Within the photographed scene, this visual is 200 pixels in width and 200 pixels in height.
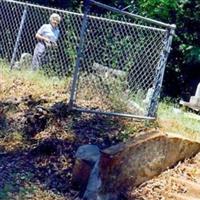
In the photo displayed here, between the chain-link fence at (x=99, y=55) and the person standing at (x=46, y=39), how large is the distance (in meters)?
0.08

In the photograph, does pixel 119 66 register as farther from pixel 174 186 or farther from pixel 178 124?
pixel 174 186

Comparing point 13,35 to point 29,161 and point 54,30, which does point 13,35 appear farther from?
point 29,161

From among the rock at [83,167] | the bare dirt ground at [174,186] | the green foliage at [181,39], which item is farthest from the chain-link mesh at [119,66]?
the green foliage at [181,39]

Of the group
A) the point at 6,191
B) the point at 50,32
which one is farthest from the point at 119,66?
the point at 6,191

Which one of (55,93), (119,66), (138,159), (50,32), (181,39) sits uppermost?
(181,39)

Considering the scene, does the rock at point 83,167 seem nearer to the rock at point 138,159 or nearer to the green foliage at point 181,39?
the rock at point 138,159

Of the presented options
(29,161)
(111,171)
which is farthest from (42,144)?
(111,171)

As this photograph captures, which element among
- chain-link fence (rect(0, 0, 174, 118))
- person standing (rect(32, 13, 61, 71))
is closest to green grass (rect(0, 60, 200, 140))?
chain-link fence (rect(0, 0, 174, 118))

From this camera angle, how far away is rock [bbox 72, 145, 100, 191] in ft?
18.1

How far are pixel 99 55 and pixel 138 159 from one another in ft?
13.8

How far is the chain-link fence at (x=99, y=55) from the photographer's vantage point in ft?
23.6

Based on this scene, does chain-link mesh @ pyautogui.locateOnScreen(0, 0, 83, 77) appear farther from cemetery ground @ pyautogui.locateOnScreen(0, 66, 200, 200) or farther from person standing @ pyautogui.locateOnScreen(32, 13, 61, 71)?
cemetery ground @ pyautogui.locateOnScreen(0, 66, 200, 200)

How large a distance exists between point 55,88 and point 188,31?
22.8ft

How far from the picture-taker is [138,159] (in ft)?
18.3
